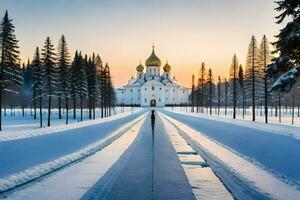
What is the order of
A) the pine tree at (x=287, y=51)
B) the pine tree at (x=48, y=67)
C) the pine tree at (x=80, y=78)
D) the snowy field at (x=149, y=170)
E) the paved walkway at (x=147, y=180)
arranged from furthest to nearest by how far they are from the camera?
the pine tree at (x=80, y=78)
the pine tree at (x=48, y=67)
the pine tree at (x=287, y=51)
the snowy field at (x=149, y=170)
the paved walkway at (x=147, y=180)

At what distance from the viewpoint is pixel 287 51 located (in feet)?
74.1

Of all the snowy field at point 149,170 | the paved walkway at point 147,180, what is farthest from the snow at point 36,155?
the paved walkway at point 147,180

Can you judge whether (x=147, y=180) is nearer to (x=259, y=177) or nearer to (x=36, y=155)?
(x=259, y=177)

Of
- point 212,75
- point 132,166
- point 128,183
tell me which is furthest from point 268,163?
point 212,75

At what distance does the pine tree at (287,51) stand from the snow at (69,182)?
10289 millimetres

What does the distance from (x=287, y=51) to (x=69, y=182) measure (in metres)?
15.5

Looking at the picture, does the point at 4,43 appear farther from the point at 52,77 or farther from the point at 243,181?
the point at 243,181

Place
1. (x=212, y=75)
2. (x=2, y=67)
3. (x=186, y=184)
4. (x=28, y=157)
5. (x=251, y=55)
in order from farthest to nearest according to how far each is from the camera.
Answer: (x=212, y=75) → (x=251, y=55) → (x=2, y=67) → (x=28, y=157) → (x=186, y=184)

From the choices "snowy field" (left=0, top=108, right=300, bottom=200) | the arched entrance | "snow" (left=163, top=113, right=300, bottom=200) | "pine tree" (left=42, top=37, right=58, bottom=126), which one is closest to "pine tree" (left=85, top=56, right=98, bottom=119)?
"pine tree" (left=42, top=37, right=58, bottom=126)

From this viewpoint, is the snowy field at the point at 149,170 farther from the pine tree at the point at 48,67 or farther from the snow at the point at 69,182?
the pine tree at the point at 48,67

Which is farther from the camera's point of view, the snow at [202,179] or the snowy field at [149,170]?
the snowy field at [149,170]

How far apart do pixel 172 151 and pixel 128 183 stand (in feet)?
29.4

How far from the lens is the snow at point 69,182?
980 centimetres

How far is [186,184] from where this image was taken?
11258 millimetres
